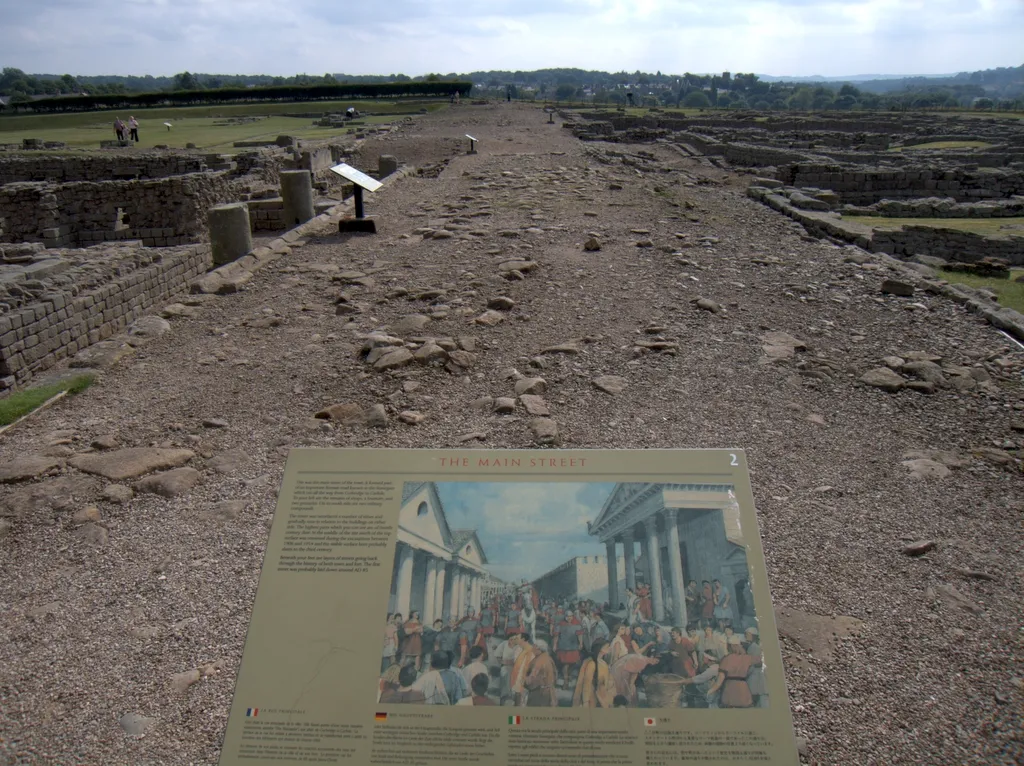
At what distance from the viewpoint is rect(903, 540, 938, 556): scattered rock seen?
160 inches

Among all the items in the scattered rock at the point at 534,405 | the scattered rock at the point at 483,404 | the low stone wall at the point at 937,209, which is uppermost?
the low stone wall at the point at 937,209

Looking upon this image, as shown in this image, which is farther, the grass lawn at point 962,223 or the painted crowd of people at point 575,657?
the grass lawn at point 962,223

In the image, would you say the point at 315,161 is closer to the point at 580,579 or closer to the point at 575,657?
the point at 580,579

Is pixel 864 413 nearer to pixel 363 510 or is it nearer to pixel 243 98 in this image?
pixel 363 510

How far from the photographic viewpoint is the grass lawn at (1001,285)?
911 cm

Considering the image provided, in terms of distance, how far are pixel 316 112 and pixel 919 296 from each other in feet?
190

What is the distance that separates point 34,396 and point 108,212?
36.5 ft

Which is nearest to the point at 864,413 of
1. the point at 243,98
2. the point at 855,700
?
the point at 855,700

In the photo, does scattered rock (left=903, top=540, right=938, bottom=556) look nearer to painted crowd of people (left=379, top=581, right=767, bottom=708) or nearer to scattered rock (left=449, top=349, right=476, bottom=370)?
painted crowd of people (left=379, top=581, right=767, bottom=708)

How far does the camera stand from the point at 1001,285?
9.95 metres

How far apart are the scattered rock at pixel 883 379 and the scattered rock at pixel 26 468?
6.41 m

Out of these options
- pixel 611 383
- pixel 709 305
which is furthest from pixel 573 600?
pixel 709 305

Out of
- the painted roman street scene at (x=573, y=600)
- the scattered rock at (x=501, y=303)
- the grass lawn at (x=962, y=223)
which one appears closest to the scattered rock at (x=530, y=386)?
the scattered rock at (x=501, y=303)

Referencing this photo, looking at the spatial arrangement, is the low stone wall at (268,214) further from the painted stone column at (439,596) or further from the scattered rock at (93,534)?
the painted stone column at (439,596)
